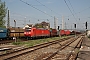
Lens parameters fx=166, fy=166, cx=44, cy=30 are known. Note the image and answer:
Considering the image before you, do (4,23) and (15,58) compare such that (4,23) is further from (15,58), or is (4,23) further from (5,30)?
(15,58)

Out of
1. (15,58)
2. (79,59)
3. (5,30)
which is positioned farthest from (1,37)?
(79,59)

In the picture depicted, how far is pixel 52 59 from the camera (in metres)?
12.4

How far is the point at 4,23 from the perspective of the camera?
51.4 meters

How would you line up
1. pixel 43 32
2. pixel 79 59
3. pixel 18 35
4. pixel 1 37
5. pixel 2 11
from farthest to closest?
pixel 2 11
pixel 43 32
pixel 18 35
pixel 1 37
pixel 79 59

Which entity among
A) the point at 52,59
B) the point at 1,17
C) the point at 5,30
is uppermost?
the point at 1,17

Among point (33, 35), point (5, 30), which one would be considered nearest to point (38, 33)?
point (33, 35)

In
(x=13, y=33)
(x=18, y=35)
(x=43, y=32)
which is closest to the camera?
(x=13, y=33)

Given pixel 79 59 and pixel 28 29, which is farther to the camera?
pixel 28 29

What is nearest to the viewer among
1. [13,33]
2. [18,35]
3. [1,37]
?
[1,37]

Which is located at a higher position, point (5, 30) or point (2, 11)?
point (2, 11)

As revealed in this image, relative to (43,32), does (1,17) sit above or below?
above

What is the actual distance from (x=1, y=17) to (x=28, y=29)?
1572 centimetres

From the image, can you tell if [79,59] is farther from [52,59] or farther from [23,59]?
[23,59]

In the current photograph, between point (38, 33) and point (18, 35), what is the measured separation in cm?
556
